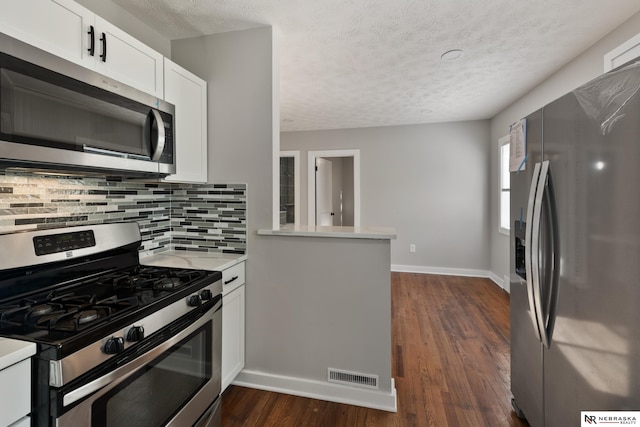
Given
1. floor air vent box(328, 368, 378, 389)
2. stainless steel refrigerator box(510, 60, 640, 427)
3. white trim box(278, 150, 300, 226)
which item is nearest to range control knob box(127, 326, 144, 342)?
floor air vent box(328, 368, 378, 389)

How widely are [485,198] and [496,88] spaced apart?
6.34 ft

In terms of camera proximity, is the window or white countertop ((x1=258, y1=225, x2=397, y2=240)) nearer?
Result: white countertop ((x1=258, y1=225, x2=397, y2=240))

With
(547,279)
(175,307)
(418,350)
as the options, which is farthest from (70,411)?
(418,350)

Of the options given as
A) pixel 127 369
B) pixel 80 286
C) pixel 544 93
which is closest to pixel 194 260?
pixel 80 286

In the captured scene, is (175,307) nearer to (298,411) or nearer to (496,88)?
(298,411)

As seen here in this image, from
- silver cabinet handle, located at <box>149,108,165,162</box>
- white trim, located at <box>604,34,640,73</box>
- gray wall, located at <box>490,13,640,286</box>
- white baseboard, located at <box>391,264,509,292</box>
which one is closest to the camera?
silver cabinet handle, located at <box>149,108,165,162</box>

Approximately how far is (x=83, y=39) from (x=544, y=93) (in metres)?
3.90

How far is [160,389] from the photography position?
1.29 m

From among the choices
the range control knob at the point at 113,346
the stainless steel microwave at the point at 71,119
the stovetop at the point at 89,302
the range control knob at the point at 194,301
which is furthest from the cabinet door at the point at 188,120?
the range control knob at the point at 113,346

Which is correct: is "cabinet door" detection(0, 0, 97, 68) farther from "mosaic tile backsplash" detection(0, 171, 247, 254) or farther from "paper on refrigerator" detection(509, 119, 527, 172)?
"paper on refrigerator" detection(509, 119, 527, 172)

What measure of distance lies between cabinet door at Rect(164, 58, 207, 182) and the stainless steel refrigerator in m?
1.96

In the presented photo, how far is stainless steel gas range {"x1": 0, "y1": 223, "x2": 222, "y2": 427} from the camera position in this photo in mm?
945

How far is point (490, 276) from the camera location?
15.7 feet

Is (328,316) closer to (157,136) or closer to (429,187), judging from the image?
(157,136)
